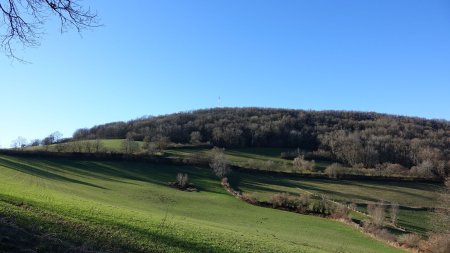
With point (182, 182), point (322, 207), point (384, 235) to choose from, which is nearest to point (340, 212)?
point (322, 207)

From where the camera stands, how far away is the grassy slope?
1839cm

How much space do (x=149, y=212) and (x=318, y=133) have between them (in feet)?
395

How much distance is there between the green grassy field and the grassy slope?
7.81 meters

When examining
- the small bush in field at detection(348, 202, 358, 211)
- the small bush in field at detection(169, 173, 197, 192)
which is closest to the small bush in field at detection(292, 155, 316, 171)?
the small bush in field at detection(169, 173, 197, 192)

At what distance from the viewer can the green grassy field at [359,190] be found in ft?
230

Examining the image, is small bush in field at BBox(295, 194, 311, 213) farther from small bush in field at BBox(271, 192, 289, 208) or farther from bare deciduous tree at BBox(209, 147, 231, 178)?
bare deciduous tree at BBox(209, 147, 231, 178)

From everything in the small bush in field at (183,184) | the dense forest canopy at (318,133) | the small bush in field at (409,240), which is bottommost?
the small bush in field at (409,240)

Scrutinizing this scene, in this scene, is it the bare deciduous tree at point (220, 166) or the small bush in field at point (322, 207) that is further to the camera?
the bare deciduous tree at point (220, 166)

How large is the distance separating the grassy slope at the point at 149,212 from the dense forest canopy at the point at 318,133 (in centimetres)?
5291

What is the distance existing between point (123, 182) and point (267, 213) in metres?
24.6

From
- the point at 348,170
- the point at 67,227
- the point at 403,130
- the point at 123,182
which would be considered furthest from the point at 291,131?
the point at 67,227

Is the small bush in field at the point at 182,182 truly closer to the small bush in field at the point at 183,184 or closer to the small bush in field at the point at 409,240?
the small bush in field at the point at 183,184

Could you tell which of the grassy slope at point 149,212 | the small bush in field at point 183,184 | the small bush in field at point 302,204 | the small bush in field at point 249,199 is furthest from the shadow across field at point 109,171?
the small bush in field at point 302,204

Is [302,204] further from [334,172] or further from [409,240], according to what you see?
[334,172]
